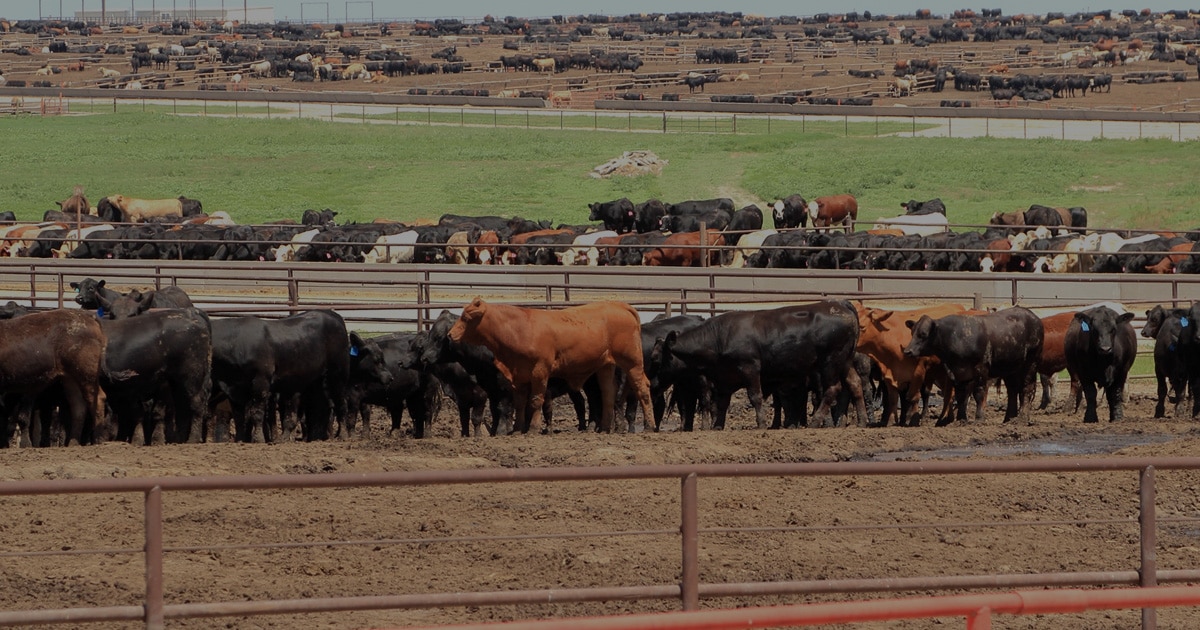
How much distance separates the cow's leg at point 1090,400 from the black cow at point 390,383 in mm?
6493

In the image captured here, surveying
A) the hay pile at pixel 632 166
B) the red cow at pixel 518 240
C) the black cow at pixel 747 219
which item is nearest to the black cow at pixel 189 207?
the red cow at pixel 518 240

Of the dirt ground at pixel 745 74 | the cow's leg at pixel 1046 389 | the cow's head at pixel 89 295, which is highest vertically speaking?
the dirt ground at pixel 745 74

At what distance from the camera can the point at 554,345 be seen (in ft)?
50.0

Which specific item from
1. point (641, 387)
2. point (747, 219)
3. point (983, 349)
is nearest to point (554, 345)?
point (641, 387)

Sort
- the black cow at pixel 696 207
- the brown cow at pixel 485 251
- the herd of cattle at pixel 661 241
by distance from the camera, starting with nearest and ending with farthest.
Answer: the herd of cattle at pixel 661 241 < the brown cow at pixel 485 251 < the black cow at pixel 696 207

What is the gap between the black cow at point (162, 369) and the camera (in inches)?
551

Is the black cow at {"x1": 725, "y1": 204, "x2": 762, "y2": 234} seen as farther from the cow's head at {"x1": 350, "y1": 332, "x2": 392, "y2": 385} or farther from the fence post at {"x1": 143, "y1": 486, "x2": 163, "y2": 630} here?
the fence post at {"x1": 143, "y1": 486, "x2": 163, "y2": 630}

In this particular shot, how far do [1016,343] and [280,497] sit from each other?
8.54 m

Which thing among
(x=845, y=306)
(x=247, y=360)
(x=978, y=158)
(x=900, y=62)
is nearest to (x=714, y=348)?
(x=845, y=306)

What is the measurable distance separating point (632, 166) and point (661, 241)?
19061 millimetres

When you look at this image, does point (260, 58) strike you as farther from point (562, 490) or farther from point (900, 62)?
point (562, 490)

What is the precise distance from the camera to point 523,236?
33.0 metres

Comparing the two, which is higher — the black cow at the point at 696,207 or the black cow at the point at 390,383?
the black cow at the point at 696,207

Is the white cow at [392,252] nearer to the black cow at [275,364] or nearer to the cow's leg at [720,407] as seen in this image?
the black cow at [275,364]
